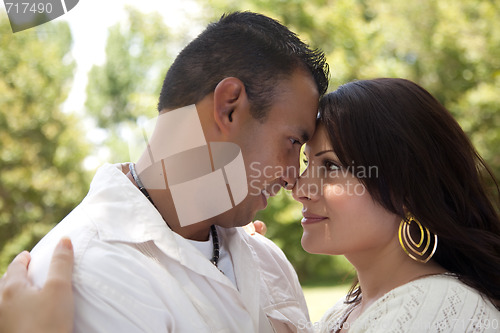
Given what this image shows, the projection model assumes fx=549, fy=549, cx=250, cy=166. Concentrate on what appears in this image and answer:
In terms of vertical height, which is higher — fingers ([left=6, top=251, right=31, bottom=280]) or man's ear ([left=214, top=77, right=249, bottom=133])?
man's ear ([left=214, top=77, right=249, bottom=133])

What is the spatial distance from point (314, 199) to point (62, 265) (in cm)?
81

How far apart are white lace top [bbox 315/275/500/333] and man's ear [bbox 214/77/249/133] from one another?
0.70 meters

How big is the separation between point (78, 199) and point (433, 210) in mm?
7846

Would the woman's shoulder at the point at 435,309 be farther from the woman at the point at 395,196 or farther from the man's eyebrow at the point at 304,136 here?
the man's eyebrow at the point at 304,136

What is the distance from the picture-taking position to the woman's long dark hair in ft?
5.46

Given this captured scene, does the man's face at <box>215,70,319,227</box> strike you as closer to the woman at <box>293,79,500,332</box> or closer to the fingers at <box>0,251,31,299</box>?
the woman at <box>293,79,500,332</box>

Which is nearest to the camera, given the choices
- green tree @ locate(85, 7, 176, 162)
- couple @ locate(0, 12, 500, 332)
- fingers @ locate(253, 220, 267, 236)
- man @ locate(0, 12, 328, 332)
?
man @ locate(0, 12, 328, 332)

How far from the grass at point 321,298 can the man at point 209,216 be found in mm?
5843

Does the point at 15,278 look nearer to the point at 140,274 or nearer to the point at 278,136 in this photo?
the point at 140,274

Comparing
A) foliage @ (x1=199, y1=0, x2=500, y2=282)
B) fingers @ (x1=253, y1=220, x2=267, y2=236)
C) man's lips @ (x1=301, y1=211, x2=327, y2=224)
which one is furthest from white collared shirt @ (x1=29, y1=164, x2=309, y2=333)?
foliage @ (x1=199, y1=0, x2=500, y2=282)

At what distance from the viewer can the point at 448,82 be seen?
962 centimetres

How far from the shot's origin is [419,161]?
1.68 meters

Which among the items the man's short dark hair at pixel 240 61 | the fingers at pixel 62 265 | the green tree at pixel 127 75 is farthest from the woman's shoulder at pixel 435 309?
the green tree at pixel 127 75

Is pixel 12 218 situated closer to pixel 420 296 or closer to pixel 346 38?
pixel 346 38
